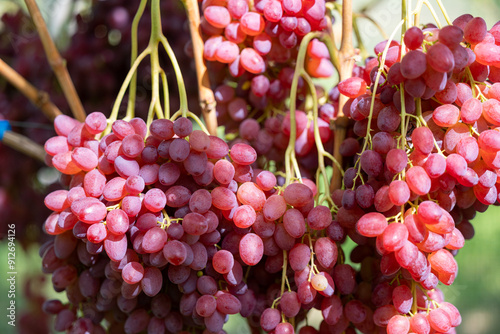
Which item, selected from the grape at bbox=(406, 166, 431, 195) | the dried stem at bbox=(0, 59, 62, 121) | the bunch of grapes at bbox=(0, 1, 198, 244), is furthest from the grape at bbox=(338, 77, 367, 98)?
the dried stem at bbox=(0, 59, 62, 121)

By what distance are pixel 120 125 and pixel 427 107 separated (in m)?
0.31

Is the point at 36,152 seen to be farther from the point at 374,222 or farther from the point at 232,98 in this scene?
the point at 374,222

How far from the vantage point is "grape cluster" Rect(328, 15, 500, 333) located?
1.40 feet

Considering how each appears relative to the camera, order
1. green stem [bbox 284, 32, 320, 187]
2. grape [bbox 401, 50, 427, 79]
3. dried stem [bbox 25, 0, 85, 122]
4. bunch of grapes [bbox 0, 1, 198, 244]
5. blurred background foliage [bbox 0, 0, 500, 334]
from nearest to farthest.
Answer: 1. grape [bbox 401, 50, 427, 79]
2. green stem [bbox 284, 32, 320, 187]
3. dried stem [bbox 25, 0, 85, 122]
4. bunch of grapes [bbox 0, 1, 198, 244]
5. blurred background foliage [bbox 0, 0, 500, 334]

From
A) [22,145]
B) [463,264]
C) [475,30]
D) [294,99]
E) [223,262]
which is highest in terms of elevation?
[475,30]

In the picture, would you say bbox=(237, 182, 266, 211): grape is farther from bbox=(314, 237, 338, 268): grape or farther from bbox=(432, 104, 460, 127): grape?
bbox=(432, 104, 460, 127): grape

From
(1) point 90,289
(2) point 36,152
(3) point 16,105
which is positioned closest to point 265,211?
(1) point 90,289

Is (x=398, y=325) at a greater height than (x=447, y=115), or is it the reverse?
(x=447, y=115)

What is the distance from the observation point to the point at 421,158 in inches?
17.4

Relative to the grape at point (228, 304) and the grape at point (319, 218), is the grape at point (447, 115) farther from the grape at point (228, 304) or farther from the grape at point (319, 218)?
the grape at point (228, 304)

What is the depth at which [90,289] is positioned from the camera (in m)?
0.52

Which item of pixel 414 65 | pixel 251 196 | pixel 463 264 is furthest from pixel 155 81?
pixel 463 264

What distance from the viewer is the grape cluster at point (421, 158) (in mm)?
428

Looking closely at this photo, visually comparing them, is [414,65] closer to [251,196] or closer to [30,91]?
[251,196]
